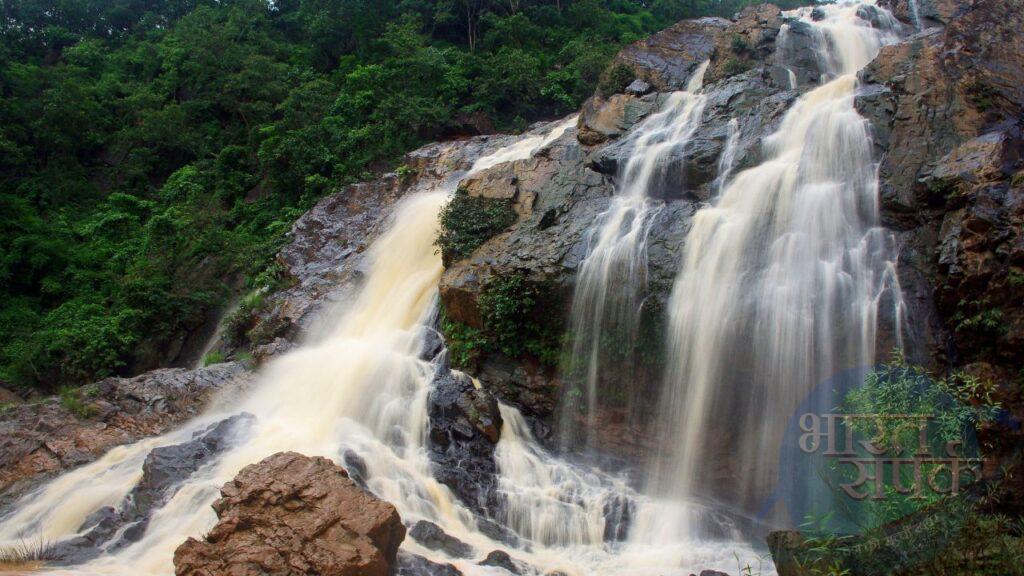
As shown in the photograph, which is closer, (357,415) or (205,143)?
(357,415)

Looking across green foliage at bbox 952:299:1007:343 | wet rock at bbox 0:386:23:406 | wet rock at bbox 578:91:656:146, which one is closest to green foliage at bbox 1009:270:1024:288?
green foliage at bbox 952:299:1007:343

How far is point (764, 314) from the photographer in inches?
430

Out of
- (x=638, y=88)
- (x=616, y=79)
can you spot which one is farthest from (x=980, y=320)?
(x=616, y=79)

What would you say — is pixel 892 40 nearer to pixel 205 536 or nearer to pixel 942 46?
pixel 942 46

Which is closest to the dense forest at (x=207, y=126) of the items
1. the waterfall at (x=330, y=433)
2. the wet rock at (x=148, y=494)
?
the waterfall at (x=330, y=433)

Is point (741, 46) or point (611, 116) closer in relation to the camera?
point (611, 116)

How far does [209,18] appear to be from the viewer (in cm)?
3231

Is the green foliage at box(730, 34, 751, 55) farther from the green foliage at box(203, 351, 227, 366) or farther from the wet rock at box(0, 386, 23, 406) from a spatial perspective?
the wet rock at box(0, 386, 23, 406)

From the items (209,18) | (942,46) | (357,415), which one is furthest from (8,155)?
(942,46)

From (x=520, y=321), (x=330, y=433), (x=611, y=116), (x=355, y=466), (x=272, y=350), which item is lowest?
(x=355, y=466)

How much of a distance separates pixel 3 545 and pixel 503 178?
1152 centimetres

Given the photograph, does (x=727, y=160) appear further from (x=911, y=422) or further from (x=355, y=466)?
(x=355, y=466)

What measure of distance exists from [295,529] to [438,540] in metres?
2.23

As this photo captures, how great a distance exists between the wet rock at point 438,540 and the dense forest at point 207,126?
1125 centimetres
